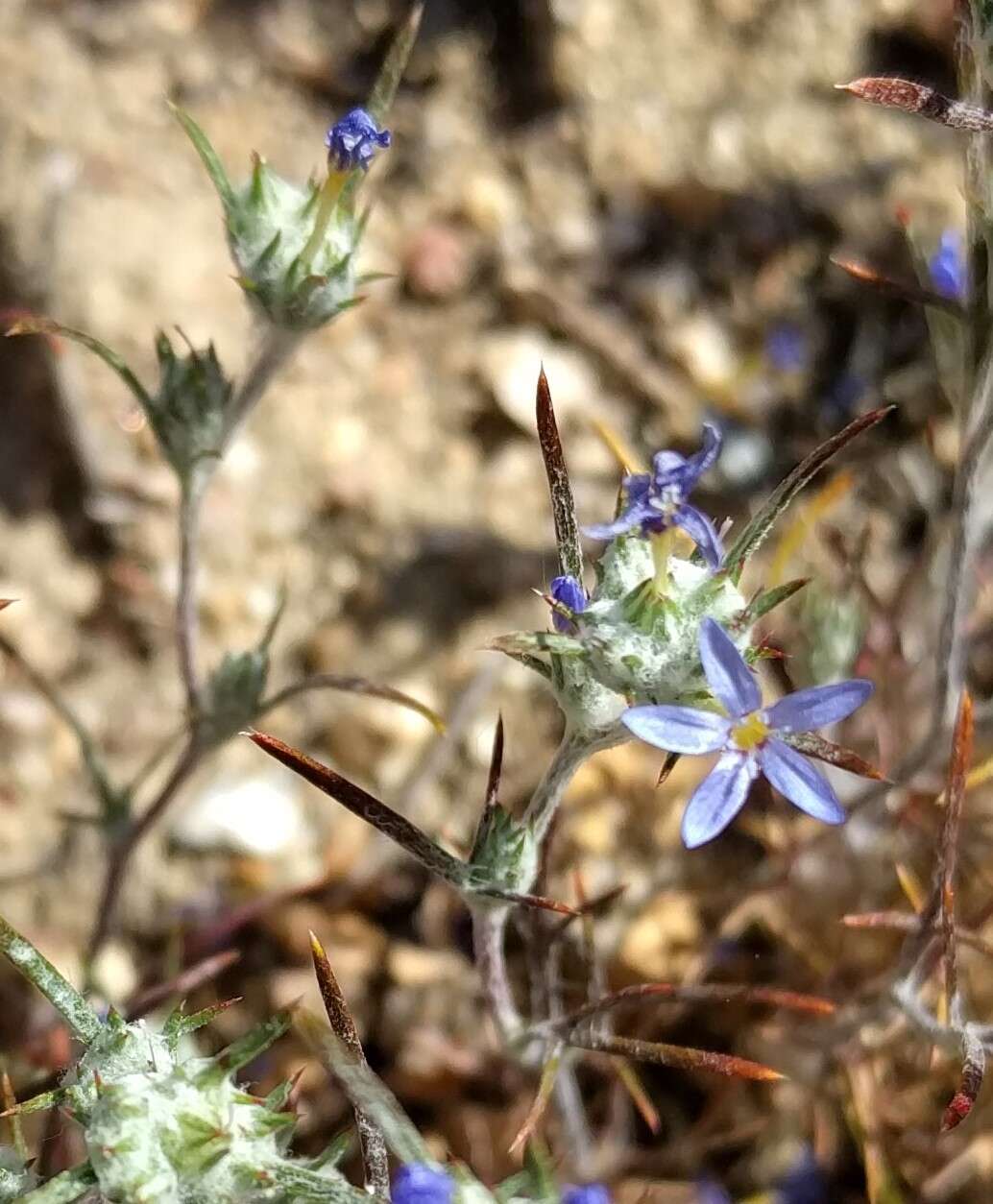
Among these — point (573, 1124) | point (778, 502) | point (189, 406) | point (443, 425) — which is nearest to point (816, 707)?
point (778, 502)

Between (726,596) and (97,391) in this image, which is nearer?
(726,596)

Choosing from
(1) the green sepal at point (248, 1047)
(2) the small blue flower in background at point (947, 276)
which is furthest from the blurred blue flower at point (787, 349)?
(1) the green sepal at point (248, 1047)

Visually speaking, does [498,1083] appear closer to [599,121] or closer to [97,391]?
[97,391]

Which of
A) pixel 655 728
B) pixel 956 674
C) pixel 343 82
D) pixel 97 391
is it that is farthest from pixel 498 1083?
pixel 343 82

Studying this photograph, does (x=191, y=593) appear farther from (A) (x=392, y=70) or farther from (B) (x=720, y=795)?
(B) (x=720, y=795)

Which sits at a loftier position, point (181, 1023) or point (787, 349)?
point (787, 349)

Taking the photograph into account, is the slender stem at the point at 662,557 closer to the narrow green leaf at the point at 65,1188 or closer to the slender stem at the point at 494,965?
the slender stem at the point at 494,965
